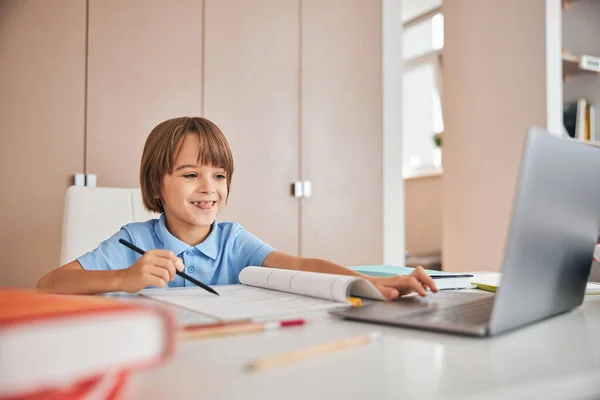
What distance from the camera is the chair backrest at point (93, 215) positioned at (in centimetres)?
160

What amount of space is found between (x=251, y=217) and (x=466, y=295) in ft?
5.23

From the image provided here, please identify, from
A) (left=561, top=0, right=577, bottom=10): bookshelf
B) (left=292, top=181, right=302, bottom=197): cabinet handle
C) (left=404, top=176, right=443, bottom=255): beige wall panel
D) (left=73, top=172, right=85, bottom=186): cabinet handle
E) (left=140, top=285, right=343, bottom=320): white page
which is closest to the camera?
(left=140, top=285, right=343, bottom=320): white page

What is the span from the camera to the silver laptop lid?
1.78 feet

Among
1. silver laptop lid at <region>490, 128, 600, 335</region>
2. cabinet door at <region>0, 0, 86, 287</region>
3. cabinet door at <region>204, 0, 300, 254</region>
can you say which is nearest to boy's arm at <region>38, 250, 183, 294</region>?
silver laptop lid at <region>490, 128, 600, 335</region>

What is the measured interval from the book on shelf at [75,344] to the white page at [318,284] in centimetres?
50

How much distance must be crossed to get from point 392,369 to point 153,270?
51 cm

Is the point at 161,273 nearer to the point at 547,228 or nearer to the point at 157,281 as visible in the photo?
the point at 157,281

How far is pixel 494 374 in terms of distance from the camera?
1.43 feet

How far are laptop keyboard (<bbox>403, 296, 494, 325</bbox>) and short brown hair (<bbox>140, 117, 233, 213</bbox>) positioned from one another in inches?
32.7

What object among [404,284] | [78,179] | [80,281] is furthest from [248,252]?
[78,179]

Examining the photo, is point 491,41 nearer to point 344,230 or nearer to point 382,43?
point 382,43

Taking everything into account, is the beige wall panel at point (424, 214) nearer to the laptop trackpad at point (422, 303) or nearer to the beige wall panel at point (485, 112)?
the beige wall panel at point (485, 112)

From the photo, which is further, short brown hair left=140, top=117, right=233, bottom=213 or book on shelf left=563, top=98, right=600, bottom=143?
book on shelf left=563, top=98, right=600, bottom=143

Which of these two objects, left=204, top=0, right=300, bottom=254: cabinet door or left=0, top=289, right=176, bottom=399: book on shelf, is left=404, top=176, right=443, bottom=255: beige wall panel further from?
left=0, top=289, right=176, bottom=399: book on shelf
